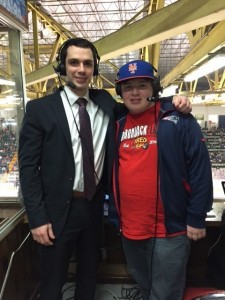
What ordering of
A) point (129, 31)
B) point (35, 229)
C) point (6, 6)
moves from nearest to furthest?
point (35, 229) < point (6, 6) < point (129, 31)

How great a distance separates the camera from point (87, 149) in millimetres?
1521

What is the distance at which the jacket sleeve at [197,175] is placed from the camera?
4.47 feet

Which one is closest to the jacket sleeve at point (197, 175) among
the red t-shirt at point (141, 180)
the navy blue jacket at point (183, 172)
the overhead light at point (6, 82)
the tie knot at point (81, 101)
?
the navy blue jacket at point (183, 172)

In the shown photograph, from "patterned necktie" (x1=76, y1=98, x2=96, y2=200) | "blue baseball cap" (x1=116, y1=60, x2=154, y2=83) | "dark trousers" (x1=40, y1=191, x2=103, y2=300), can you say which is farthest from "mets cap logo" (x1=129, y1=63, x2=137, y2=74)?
"dark trousers" (x1=40, y1=191, x2=103, y2=300)

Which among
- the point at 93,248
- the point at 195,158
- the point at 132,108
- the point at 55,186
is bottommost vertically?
the point at 93,248

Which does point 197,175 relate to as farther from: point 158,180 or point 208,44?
point 208,44

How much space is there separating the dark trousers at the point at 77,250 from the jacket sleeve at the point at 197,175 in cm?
55

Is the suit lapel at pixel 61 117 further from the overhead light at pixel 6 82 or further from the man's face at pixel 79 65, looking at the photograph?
the overhead light at pixel 6 82

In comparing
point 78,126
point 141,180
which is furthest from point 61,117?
point 141,180

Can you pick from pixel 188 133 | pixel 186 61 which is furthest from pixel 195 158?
pixel 186 61

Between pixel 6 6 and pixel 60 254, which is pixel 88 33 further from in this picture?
pixel 60 254

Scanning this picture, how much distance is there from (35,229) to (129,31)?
1.54 m

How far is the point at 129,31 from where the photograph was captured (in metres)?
2.15

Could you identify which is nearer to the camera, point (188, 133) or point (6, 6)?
point (188, 133)
